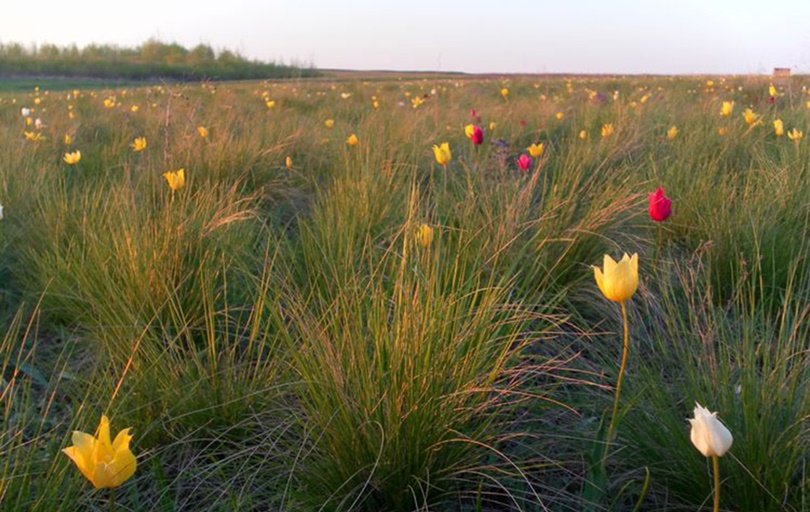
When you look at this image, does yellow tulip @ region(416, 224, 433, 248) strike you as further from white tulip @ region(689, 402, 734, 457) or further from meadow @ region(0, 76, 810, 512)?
white tulip @ region(689, 402, 734, 457)

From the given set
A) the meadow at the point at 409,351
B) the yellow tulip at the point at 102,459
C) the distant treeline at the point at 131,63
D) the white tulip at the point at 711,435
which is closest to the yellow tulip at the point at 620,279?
the meadow at the point at 409,351

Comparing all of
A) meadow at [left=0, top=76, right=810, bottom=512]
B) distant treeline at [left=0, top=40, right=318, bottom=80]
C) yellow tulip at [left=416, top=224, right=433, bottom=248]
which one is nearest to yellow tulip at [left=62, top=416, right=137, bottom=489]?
meadow at [left=0, top=76, right=810, bottom=512]

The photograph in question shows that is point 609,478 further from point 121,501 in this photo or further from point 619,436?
point 121,501

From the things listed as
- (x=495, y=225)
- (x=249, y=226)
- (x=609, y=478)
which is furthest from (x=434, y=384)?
(x=249, y=226)

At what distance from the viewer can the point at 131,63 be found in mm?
37750

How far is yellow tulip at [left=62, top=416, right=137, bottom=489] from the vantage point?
1.05 m

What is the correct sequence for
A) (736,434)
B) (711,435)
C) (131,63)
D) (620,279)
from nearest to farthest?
1. (711,435)
2. (620,279)
3. (736,434)
4. (131,63)

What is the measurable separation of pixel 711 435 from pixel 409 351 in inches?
25.4

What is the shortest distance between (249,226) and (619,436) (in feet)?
6.29

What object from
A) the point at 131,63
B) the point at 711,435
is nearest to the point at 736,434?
the point at 711,435

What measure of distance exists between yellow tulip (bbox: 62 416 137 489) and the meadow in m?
0.04

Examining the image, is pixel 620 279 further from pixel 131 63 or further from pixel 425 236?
pixel 131 63

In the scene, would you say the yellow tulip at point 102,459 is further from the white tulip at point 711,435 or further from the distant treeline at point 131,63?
the distant treeline at point 131,63

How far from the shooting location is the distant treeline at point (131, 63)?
32969 mm
